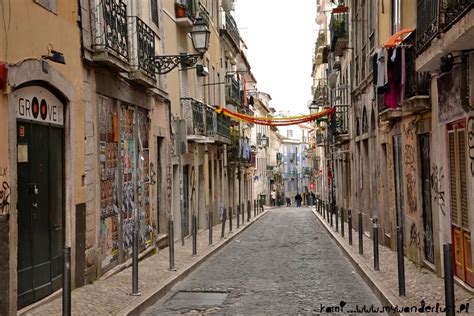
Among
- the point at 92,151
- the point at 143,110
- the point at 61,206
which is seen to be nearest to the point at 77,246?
the point at 61,206

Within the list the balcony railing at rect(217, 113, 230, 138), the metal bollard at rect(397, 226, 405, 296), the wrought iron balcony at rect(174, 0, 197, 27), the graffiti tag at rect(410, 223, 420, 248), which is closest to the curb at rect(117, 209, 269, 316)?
the metal bollard at rect(397, 226, 405, 296)

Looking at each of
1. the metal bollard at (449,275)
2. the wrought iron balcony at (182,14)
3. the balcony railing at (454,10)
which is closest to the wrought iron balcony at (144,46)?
the wrought iron balcony at (182,14)

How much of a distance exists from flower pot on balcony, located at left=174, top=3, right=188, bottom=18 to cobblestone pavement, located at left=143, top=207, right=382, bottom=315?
7131 mm

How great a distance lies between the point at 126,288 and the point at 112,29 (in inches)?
186

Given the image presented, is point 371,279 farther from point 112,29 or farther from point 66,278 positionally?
point 112,29

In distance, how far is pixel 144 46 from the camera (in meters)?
14.2

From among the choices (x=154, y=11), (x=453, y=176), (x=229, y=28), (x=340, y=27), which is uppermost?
(x=229, y=28)

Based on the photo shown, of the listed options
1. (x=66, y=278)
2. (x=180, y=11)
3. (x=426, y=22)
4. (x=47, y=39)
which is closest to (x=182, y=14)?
(x=180, y=11)

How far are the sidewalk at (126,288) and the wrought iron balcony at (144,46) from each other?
4.21m

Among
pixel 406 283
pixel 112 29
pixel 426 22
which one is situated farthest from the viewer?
pixel 112 29

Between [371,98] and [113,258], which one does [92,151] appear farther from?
[371,98]

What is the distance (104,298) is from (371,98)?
36.8 ft

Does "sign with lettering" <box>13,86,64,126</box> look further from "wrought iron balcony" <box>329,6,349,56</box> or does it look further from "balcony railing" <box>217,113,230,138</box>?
"wrought iron balcony" <box>329,6,349,56</box>

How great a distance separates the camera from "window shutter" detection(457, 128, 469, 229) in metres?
9.29
